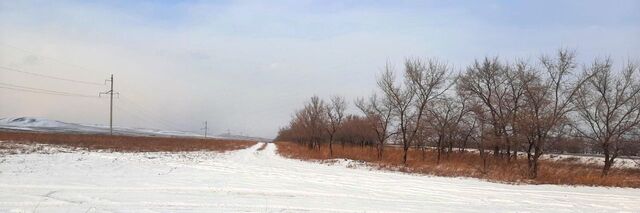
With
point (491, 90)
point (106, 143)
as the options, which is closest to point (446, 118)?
point (491, 90)

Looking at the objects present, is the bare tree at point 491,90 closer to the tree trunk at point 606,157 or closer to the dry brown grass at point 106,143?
the tree trunk at point 606,157

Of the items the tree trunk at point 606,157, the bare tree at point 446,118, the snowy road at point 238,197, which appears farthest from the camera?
the bare tree at point 446,118

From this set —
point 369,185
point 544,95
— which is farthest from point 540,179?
point 369,185

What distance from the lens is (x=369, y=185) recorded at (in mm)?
16516

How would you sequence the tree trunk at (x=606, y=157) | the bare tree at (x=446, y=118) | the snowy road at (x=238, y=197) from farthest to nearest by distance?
the bare tree at (x=446, y=118) → the tree trunk at (x=606, y=157) → the snowy road at (x=238, y=197)

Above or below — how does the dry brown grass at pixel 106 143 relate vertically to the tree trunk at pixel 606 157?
below

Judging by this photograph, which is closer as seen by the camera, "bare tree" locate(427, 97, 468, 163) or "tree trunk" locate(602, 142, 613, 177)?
"tree trunk" locate(602, 142, 613, 177)

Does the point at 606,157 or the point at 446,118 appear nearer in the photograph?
the point at 606,157

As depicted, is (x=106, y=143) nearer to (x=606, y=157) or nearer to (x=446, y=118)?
(x=446, y=118)

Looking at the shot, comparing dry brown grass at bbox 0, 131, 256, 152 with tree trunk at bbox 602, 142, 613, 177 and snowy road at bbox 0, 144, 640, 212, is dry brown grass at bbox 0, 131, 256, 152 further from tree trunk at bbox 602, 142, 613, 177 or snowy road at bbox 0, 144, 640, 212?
tree trunk at bbox 602, 142, 613, 177

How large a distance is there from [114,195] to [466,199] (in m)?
8.53

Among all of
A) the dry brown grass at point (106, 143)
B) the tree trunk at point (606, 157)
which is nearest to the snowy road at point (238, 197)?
the tree trunk at point (606, 157)

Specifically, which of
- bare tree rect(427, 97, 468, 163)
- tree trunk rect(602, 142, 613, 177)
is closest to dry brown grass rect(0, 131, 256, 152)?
bare tree rect(427, 97, 468, 163)

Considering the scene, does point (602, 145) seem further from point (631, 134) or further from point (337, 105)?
point (337, 105)
